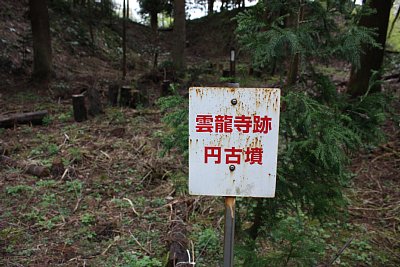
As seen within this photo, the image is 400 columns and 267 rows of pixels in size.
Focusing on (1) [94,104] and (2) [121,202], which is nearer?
(2) [121,202]

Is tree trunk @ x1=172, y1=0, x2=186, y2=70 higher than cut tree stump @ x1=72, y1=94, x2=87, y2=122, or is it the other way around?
tree trunk @ x1=172, y1=0, x2=186, y2=70

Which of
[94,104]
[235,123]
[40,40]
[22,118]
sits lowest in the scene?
[22,118]

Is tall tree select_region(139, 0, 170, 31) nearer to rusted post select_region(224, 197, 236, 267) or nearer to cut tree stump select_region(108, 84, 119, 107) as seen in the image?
cut tree stump select_region(108, 84, 119, 107)

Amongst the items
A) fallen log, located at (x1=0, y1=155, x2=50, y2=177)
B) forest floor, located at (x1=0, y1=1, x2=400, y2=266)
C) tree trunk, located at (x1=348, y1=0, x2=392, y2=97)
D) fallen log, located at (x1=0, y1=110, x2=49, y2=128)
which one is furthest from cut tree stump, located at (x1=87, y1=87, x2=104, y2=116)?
tree trunk, located at (x1=348, y1=0, x2=392, y2=97)

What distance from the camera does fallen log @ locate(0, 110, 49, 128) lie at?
20.9ft

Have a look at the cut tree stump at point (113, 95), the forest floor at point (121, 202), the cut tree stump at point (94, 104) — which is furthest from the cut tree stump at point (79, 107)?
the cut tree stump at point (113, 95)

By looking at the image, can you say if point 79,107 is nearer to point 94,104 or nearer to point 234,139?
point 94,104

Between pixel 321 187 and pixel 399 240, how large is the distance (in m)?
1.99

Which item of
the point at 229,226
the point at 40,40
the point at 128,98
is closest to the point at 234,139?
the point at 229,226

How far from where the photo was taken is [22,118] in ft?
21.7

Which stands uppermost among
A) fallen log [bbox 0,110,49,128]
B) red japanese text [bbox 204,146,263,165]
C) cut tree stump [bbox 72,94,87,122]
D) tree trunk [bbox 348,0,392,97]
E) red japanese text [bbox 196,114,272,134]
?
tree trunk [bbox 348,0,392,97]

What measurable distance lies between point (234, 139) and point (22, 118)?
A: 616cm

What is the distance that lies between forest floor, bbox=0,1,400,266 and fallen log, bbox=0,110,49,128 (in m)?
0.12

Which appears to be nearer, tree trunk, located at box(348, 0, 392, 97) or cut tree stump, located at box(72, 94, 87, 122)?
tree trunk, located at box(348, 0, 392, 97)
